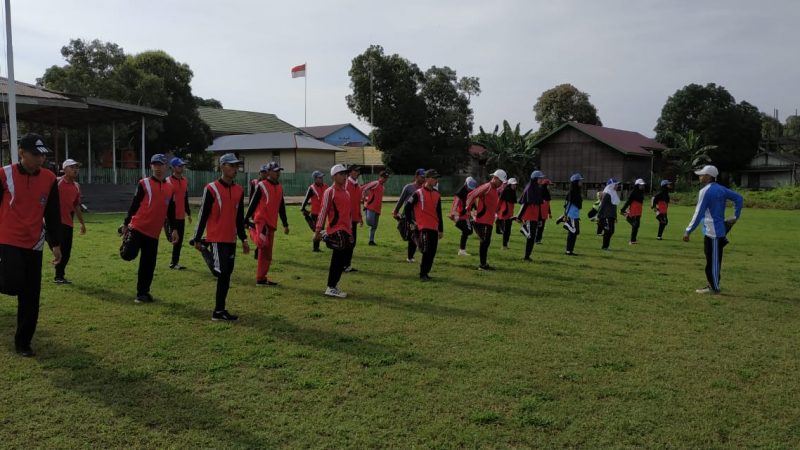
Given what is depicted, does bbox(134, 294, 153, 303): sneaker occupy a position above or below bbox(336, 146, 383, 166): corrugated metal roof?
below

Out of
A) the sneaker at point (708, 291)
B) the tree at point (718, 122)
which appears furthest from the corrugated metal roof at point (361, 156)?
Result: the sneaker at point (708, 291)

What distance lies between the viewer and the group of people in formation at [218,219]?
584cm

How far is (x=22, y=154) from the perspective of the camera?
579cm

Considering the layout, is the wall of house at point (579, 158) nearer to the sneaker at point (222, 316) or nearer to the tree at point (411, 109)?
the tree at point (411, 109)

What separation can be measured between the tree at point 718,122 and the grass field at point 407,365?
57.7m

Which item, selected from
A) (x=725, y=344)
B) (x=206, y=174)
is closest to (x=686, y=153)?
(x=206, y=174)

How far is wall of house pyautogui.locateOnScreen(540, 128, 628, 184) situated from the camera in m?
52.2

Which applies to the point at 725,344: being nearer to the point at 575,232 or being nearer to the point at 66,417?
the point at 66,417

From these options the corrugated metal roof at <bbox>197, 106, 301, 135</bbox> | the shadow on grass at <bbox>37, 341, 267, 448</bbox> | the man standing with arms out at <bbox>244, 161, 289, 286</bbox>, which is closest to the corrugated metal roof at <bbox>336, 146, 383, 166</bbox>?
the corrugated metal roof at <bbox>197, 106, 301, 135</bbox>

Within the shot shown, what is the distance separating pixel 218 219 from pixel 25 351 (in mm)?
2468

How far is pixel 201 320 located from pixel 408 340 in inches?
106

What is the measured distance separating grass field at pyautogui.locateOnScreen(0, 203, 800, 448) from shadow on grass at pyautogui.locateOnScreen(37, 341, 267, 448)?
0.02 m

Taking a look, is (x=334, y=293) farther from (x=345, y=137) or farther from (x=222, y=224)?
(x=345, y=137)

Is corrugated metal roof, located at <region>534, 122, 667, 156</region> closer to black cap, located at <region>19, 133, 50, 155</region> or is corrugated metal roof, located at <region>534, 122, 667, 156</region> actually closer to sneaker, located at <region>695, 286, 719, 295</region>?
sneaker, located at <region>695, 286, 719, 295</region>
